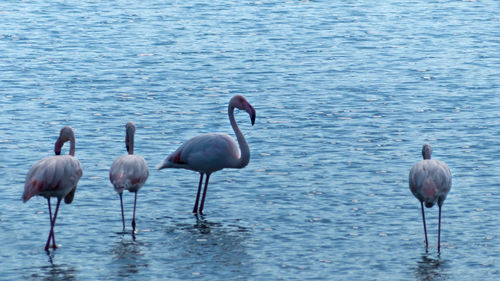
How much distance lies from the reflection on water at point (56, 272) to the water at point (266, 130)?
30 millimetres

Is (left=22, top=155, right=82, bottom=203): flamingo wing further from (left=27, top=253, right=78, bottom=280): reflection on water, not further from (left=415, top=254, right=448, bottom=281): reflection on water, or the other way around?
(left=415, top=254, right=448, bottom=281): reflection on water

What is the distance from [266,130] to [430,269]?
6.36 metres

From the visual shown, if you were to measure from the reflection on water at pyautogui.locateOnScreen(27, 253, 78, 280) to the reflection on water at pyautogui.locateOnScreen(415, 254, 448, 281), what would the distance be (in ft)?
11.4

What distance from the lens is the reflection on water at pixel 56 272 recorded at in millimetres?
10570

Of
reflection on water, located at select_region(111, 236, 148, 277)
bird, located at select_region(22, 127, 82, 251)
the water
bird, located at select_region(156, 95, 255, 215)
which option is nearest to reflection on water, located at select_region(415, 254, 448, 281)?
the water

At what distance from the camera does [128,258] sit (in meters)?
11.1

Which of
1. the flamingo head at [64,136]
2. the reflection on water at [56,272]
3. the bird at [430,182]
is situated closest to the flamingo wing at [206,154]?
the flamingo head at [64,136]

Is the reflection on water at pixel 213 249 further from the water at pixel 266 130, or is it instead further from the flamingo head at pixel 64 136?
the flamingo head at pixel 64 136

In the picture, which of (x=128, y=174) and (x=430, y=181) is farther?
(x=128, y=174)

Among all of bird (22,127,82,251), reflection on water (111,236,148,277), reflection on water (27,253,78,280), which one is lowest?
reflection on water (111,236,148,277)

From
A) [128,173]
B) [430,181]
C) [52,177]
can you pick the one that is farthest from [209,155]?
[430,181]

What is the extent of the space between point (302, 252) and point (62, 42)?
1434cm

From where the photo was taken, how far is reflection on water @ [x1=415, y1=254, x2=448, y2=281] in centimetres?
1055

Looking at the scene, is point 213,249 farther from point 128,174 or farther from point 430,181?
point 430,181
